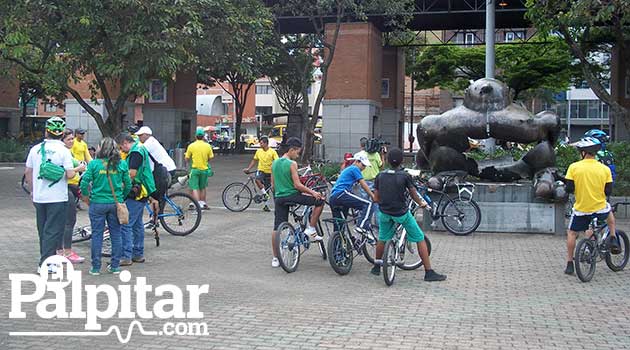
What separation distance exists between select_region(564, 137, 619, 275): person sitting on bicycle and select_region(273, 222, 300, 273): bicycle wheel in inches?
140

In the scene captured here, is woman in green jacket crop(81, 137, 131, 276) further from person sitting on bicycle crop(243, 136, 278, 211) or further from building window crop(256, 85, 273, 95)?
building window crop(256, 85, 273, 95)

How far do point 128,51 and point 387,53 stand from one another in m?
26.5

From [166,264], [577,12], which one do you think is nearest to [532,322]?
[166,264]

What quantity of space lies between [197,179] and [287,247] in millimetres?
6751

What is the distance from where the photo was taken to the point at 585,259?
9273mm

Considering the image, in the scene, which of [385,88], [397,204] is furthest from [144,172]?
[385,88]

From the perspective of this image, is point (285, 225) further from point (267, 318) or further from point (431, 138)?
point (431, 138)

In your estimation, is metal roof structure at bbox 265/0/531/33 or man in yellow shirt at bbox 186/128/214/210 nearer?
man in yellow shirt at bbox 186/128/214/210

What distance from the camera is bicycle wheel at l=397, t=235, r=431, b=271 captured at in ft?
32.2

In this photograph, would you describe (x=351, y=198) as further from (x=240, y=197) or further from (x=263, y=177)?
(x=240, y=197)

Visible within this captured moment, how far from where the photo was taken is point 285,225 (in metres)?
9.51

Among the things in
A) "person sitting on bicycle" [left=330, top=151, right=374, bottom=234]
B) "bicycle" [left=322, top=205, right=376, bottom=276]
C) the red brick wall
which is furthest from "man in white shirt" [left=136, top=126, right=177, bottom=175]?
the red brick wall

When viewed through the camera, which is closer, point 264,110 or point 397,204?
point 397,204

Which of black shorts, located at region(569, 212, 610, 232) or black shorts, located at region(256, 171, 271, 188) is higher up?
black shorts, located at region(256, 171, 271, 188)
